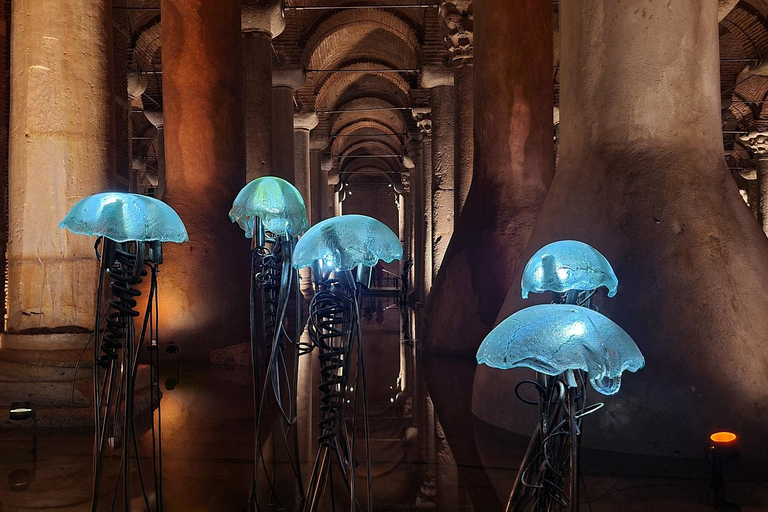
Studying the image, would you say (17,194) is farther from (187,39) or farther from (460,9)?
(460,9)

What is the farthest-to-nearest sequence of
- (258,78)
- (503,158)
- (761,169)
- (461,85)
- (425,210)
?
(761,169)
(425,210)
(461,85)
(258,78)
(503,158)

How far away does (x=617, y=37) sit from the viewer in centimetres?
425

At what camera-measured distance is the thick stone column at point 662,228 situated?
3.70 meters

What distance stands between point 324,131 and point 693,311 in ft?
62.6

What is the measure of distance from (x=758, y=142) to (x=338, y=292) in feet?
65.7

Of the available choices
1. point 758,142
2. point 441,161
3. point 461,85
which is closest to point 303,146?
point 441,161

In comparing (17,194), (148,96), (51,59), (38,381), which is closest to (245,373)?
(38,381)

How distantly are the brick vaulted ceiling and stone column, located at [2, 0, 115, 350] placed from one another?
6.73 meters

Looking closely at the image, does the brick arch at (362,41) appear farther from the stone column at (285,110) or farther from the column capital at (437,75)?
the column capital at (437,75)

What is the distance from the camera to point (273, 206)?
317cm

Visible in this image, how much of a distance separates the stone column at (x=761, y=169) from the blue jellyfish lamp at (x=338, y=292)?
16756 millimetres

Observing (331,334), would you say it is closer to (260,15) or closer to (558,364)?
(558,364)

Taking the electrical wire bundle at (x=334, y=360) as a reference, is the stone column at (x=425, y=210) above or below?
above

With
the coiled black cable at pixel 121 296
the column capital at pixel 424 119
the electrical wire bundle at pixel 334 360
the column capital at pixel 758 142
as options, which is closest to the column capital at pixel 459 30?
the column capital at pixel 424 119
